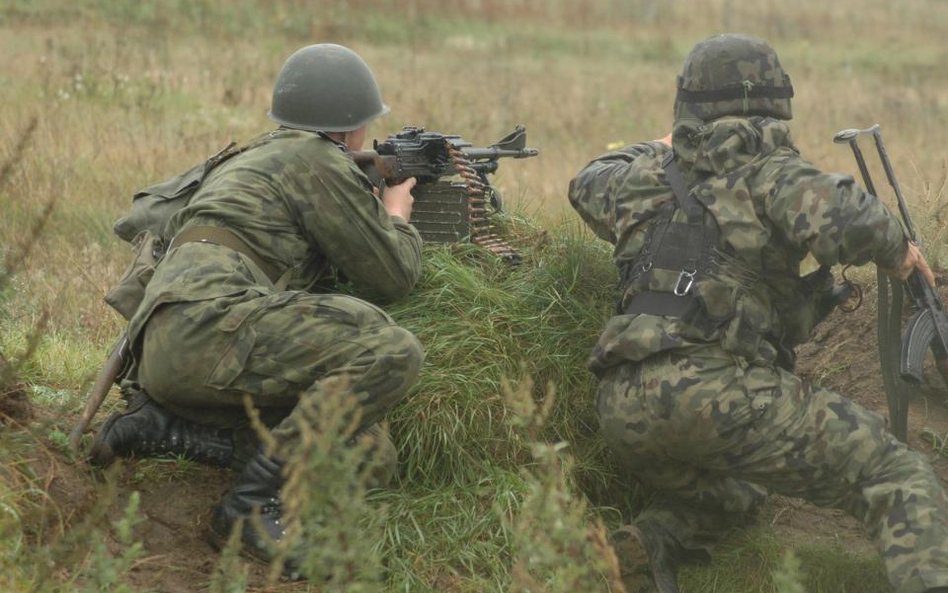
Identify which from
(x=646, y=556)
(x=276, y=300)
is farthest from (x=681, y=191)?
(x=276, y=300)

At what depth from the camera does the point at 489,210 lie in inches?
235

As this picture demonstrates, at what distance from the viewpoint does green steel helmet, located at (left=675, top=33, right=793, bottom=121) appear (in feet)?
16.3

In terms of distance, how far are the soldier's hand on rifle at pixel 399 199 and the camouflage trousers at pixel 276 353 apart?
2.56 ft

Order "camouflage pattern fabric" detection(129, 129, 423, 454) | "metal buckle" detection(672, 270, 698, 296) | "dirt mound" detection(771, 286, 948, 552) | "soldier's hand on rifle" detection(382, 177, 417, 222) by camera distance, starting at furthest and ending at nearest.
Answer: "dirt mound" detection(771, 286, 948, 552)
"soldier's hand on rifle" detection(382, 177, 417, 222)
"metal buckle" detection(672, 270, 698, 296)
"camouflage pattern fabric" detection(129, 129, 423, 454)

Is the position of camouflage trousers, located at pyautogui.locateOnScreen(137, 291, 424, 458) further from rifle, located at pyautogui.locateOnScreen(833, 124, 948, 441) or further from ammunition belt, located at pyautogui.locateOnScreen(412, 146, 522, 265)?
rifle, located at pyautogui.locateOnScreen(833, 124, 948, 441)

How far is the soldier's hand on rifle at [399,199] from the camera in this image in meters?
5.34

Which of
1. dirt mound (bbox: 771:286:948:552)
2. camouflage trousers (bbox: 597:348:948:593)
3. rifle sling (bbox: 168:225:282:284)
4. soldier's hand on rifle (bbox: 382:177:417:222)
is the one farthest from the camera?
dirt mound (bbox: 771:286:948:552)

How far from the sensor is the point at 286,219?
4.81m

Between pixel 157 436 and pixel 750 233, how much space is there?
2.22 m

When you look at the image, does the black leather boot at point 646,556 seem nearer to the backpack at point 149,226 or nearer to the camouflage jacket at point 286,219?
the camouflage jacket at point 286,219

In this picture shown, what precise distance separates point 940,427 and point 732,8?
78.4 feet

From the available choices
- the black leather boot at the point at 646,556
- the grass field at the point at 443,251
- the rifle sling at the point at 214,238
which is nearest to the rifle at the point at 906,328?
the grass field at the point at 443,251

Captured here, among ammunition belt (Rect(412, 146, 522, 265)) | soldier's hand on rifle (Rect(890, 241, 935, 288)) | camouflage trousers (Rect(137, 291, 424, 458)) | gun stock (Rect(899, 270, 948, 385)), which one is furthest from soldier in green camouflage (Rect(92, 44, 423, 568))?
gun stock (Rect(899, 270, 948, 385))

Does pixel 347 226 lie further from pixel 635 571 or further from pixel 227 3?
pixel 227 3
